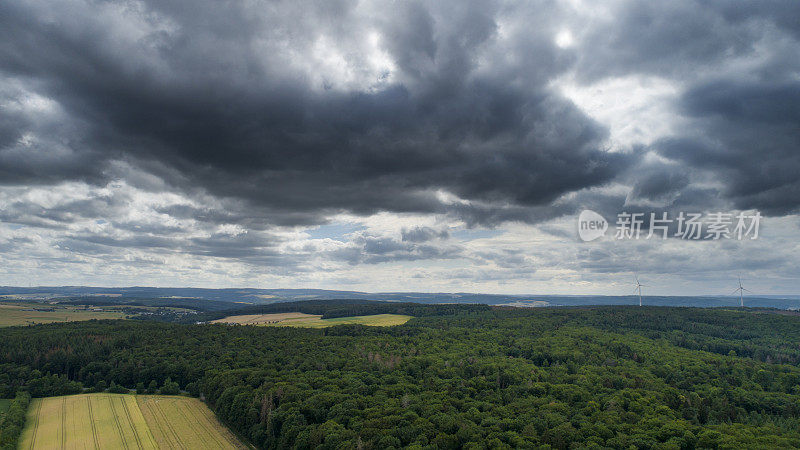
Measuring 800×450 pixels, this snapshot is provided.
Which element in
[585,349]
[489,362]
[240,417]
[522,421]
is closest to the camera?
[522,421]

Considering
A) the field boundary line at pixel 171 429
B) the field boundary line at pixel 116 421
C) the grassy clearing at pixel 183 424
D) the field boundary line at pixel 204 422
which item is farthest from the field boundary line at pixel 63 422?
the field boundary line at pixel 204 422

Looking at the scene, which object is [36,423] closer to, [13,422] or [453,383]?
[13,422]

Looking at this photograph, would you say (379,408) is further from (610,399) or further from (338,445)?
(610,399)

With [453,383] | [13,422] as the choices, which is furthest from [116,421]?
[453,383]

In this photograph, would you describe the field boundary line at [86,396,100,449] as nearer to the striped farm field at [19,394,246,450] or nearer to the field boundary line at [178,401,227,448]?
the striped farm field at [19,394,246,450]

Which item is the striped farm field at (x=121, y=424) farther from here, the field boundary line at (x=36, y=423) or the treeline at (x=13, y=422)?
the treeline at (x=13, y=422)

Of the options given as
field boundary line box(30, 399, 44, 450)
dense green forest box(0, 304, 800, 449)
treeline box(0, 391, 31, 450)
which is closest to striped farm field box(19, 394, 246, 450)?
field boundary line box(30, 399, 44, 450)

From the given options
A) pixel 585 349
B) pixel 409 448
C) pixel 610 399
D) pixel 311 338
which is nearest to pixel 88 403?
pixel 311 338
